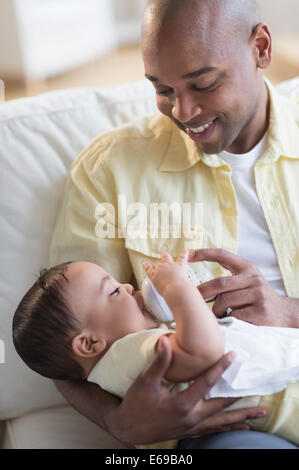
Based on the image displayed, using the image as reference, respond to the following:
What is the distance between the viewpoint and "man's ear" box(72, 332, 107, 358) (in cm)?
120

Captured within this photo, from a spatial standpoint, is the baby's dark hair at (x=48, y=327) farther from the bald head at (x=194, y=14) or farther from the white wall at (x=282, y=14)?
the white wall at (x=282, y=14)

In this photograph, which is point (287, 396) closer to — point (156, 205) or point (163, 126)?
point (156, 205)

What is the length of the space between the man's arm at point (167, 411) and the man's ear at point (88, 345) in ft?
0.36

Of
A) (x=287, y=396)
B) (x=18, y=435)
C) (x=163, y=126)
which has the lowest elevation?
(x=18, y=435)

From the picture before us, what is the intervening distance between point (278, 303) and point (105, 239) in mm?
440

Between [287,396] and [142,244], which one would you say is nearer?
[287,396]

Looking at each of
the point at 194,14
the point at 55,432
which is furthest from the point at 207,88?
the point at 55,432

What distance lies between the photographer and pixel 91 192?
1502mm

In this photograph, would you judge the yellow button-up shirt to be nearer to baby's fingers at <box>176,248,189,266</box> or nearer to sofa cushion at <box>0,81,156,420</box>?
sofa cushion at <box>0,81,156,420</box>

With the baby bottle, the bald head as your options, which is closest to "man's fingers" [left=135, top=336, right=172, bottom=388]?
the baby bottle

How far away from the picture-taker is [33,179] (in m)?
1.54

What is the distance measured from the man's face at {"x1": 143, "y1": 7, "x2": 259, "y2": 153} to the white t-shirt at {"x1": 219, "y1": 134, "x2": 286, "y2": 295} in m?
0.09

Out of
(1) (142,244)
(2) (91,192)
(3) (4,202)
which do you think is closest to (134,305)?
(1) (142,244)

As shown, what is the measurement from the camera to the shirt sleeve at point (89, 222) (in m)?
1.46
